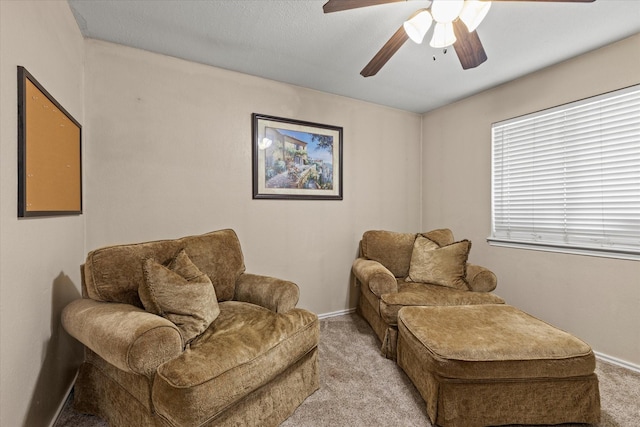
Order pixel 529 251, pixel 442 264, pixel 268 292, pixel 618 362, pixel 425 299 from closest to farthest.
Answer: pixel 268 292
pixel 618 362
pixel 425 299
pixel 442 264
pixel 529 251

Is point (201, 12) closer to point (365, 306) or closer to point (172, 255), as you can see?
point (172, 255)

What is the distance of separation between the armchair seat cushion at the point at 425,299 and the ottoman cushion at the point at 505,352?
1.79 ft

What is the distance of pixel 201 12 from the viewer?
1946 mm

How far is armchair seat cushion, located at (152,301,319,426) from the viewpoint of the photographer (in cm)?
123

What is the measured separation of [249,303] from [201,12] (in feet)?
6.40

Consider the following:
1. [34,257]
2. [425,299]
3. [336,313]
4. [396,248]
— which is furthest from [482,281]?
[34,257]

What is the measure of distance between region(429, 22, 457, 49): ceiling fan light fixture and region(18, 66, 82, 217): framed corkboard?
6.49ft

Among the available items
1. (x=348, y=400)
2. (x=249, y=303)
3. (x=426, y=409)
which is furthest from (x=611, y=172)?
(x=249, y=303)

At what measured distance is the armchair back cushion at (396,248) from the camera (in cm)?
304

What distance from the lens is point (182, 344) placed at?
145cm

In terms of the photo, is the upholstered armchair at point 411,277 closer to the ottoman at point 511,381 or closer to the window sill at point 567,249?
the window sill at point 567,249

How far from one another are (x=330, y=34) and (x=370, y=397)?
2.43 meters

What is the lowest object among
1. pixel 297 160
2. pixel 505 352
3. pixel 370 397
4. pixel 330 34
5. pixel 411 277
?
→ pixel 370 397

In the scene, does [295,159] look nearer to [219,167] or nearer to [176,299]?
[219,167]
